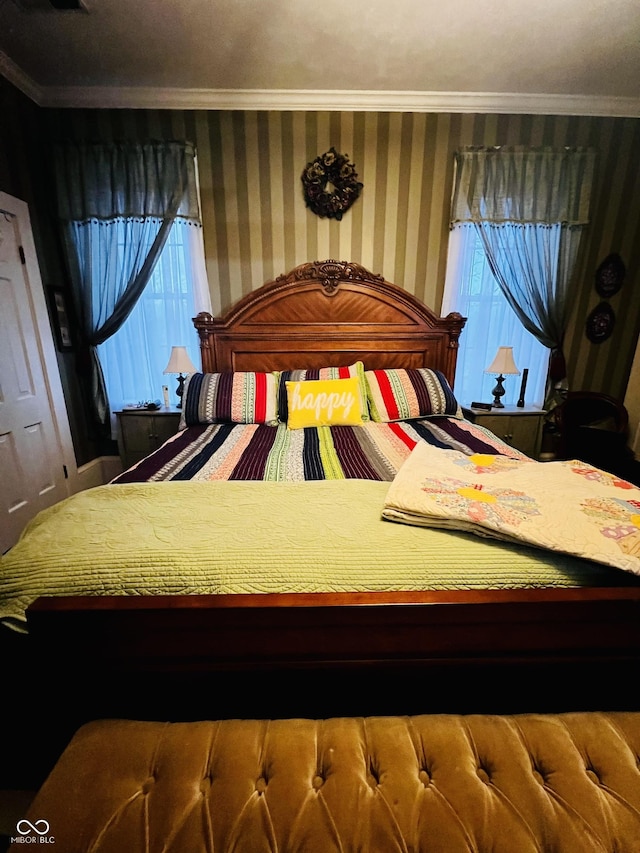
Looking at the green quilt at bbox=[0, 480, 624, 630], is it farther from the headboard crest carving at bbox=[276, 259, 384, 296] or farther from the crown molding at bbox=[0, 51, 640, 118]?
the crown molding at bbox=[0, 51, 640, 118]

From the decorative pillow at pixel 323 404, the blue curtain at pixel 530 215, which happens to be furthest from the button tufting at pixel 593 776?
the blue curtain at pixel 530 215

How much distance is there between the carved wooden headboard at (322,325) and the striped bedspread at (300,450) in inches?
27.6

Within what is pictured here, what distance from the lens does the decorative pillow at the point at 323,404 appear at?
83.7 inches

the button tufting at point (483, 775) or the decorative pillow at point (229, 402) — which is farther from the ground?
the decorative pillow at point (229, 402)

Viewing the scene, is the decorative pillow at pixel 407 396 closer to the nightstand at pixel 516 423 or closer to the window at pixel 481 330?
the nightstand at pixel 516 423

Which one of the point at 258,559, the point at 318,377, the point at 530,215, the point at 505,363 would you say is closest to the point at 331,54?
the point at 530,215

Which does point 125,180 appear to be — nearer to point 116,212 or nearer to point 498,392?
point 116,212

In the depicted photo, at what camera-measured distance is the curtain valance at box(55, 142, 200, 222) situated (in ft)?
7.82

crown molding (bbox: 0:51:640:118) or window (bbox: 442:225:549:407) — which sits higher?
crown molding (bbox: 0:51:640:118)

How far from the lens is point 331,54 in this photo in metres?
2.01

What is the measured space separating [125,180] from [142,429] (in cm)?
169

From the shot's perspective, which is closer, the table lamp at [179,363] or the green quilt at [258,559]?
the green quilt at [258,559]

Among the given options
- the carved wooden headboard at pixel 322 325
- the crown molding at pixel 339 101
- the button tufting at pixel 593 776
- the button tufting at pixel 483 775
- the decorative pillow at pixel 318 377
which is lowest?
the button tufting at pixel 483 775


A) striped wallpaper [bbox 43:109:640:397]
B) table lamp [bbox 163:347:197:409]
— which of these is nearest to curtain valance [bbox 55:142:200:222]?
striped wallpaper [bbox 43:109:640:397]
